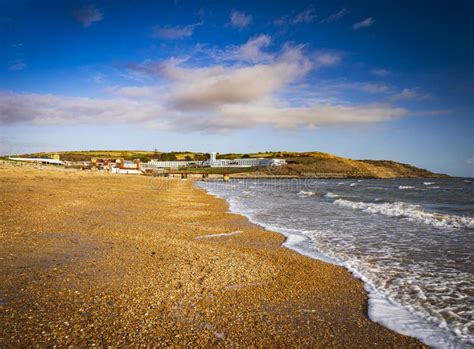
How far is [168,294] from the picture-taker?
506cm

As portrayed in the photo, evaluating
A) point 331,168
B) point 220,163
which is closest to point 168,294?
point 331,168

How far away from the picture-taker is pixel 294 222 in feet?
49.0

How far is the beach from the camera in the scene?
12.5 ft

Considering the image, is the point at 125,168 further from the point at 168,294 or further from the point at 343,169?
the point at 343,169

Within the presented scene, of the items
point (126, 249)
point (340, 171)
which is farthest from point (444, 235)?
point (340, 171)

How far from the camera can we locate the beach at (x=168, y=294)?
151 inches

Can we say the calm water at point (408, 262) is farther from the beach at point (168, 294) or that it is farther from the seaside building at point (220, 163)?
the seaside building at point (220, 163)

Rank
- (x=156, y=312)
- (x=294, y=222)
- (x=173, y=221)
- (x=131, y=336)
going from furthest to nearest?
(x=294, y=222), (x=173, y=221), (x=156, y=312), (x=131, y=336)

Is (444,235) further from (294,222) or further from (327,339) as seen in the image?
(327,339)

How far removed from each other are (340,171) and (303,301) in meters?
160

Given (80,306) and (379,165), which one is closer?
(80,306)

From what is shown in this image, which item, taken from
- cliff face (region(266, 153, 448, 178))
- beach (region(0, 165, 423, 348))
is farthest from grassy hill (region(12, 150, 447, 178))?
beach (region(0, 165, 423, 348))

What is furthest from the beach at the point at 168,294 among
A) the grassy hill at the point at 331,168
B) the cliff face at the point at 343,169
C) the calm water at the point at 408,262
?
the cliff face at the point at 343,169

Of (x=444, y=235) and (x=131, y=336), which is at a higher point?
(x=131, y=336)
